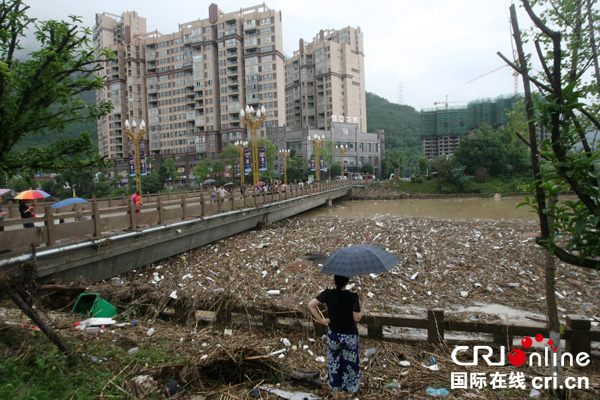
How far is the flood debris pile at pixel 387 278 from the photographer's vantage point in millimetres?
7301

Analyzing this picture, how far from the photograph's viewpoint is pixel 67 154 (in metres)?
5.42

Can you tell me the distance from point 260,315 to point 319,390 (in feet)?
6.71

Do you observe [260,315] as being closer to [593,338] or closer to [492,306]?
[593,338]

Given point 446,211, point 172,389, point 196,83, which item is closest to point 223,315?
point 172,389

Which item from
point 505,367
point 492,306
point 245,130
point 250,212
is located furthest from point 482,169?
point 505,367

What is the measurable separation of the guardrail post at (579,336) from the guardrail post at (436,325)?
1.60 m

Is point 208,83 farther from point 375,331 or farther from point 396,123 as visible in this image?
point 396,123

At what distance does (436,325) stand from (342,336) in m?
2.15

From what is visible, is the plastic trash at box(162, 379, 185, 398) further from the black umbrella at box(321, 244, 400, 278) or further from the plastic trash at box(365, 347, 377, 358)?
the plastic trash at box(365, 347, 377, 358)

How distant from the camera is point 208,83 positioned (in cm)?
7912

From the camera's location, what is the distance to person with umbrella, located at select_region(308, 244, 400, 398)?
368cm

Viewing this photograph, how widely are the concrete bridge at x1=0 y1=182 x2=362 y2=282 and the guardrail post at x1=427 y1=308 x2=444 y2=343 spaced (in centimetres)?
659

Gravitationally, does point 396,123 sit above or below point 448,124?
above

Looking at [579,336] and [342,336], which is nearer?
[342,336]
